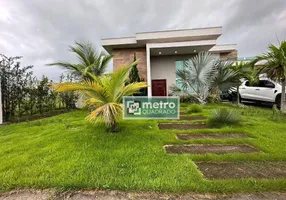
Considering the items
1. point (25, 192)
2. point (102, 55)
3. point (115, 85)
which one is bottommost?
point (25, 192)

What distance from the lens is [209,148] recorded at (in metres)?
3.22

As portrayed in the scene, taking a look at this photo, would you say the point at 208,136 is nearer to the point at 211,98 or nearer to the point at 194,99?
the point at 194,99

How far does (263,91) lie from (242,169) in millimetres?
8185

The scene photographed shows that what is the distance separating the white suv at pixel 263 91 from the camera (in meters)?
7.81

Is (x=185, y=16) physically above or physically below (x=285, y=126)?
above

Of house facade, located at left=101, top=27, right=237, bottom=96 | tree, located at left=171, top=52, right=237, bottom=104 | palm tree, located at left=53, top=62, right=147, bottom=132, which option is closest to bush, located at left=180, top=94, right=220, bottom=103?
tree, located at left=171, top=52, right=237, bottom=104

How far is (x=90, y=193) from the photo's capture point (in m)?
1.89

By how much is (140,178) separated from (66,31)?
1156cm

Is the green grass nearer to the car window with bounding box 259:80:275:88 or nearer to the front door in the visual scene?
the car window with bounding box 259:80:275:88

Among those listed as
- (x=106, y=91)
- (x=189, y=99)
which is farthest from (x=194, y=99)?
(x=106, y=91)

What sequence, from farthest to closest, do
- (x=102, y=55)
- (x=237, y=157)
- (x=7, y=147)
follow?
(x=102, y=55), (x=7, y=147), (x=237, y=157)

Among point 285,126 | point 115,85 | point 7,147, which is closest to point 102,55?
point 115,85

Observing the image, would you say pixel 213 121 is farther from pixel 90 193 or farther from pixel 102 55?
pixel 102 55

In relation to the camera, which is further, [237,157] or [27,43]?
[27,43]
